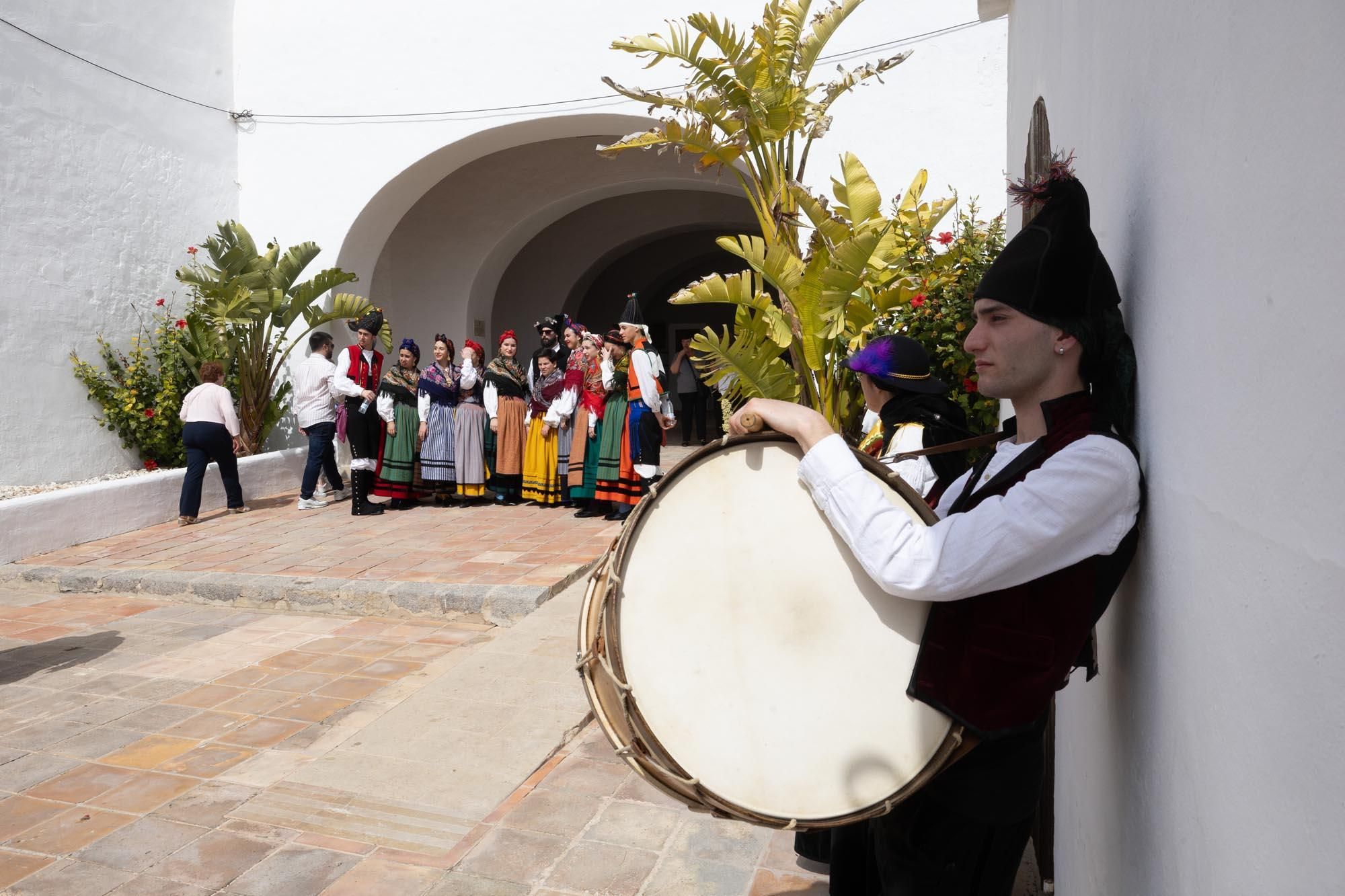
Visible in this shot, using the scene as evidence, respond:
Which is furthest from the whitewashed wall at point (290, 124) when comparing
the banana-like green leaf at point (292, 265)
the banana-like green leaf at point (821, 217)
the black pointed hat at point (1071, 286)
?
the black pointed hat at point (1071, 286)

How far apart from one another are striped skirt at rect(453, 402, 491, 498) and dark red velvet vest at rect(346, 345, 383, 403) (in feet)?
2.78

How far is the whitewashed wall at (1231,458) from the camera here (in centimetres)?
80

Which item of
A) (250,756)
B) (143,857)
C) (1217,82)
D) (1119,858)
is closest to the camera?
(1217,82)

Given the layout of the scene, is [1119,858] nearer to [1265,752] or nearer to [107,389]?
[1265,752]

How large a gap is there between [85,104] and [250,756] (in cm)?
808

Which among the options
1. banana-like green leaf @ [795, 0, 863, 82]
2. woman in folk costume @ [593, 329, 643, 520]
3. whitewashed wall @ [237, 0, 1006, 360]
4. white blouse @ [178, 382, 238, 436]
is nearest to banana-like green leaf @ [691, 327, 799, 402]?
banana-like green leaf @ [795, 0, 863, 82]

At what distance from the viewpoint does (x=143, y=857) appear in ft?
9.70

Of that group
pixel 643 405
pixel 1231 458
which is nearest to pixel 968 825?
pixel 1231 458

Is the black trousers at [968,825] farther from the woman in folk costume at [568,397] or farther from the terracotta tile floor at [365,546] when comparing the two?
the woman in folk costume at [568,397]

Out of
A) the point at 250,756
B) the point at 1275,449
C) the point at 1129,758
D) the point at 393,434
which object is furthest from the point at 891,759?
the point at 393,434

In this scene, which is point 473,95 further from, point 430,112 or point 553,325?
point 553,325

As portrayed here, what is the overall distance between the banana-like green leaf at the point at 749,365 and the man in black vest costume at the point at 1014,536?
8.05 ft

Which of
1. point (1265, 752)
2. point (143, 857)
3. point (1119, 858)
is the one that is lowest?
point (143, 857)

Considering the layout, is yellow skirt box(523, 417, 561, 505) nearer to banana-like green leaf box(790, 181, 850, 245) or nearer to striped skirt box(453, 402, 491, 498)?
striped skirt box(453, 402, 491, 498)
